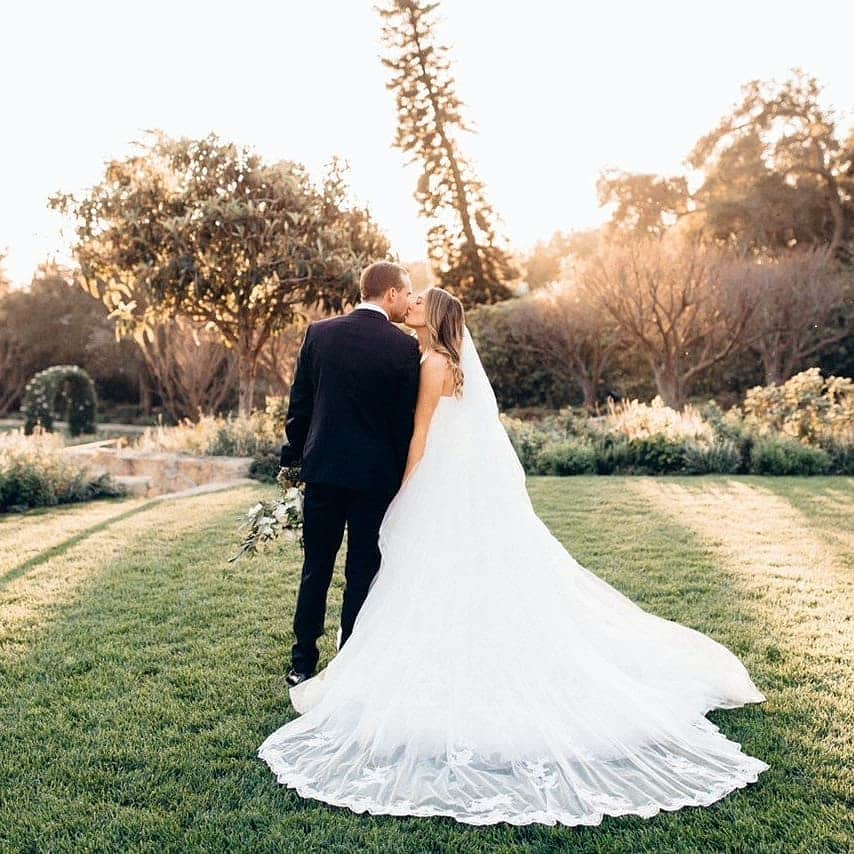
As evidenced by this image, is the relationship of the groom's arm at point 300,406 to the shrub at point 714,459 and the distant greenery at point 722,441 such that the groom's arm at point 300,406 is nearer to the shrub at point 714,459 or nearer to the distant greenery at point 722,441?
the distant greenery at point 722,441

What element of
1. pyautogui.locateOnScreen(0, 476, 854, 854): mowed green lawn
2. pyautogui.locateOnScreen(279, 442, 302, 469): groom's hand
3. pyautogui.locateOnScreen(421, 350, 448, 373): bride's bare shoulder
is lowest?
pyautogui.locateOnScreen(0, 476, 854, 854): mowed green lawn

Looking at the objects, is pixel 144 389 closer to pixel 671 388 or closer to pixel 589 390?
pixel 589 390

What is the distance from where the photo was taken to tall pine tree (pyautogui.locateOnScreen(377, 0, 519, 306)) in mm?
24422

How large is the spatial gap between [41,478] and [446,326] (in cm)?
759

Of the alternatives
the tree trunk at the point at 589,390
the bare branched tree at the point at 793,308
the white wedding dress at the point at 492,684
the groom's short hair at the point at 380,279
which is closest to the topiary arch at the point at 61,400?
the tree trunk at the point at 589,390

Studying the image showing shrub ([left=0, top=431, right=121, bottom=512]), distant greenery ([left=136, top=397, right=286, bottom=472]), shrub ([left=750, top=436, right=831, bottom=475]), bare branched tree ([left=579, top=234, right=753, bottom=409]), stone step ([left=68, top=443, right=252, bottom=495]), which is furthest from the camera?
bare branched tree ([left=579, top=234, right=753, bottom=409])

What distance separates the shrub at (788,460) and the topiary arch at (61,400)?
663 inches

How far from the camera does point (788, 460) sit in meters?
10.6

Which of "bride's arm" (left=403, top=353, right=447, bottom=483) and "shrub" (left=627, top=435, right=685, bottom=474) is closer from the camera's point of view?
"bride's arm" (left=403, top=353, right=447, bottom=483)

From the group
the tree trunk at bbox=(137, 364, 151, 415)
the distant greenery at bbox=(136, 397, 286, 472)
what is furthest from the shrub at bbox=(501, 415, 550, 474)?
the tree trunk at bbox=(137, 364, 151, 415)

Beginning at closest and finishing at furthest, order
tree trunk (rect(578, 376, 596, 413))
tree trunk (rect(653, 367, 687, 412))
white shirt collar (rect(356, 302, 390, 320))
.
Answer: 1. white shirt collar (rect(356, 302, 390, 320))
2. tree trunk (rect(653, 367, 687, 412))
3. tree trunk (rect(578, 376, 596, 413))

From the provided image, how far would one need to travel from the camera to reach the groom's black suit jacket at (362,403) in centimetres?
360

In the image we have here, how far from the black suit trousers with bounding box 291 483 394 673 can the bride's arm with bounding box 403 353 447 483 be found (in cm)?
22

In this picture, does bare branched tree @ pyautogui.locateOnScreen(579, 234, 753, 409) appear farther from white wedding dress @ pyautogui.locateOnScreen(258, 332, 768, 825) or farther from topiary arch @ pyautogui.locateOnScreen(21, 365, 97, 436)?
white wedding dress @ pyautogui.locateOnScreen(258, 332, 768, 825)
